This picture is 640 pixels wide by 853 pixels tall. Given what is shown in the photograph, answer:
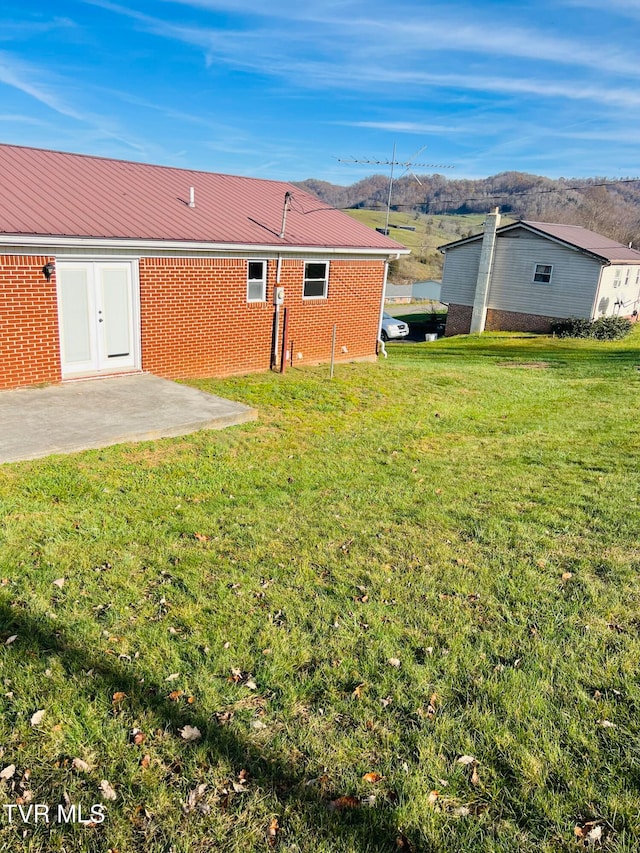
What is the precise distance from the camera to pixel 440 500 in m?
6.48

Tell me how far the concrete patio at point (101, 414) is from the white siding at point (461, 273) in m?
27.7

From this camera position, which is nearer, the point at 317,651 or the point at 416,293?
the point at 317,651

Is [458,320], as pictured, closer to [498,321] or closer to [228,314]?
[498,321]

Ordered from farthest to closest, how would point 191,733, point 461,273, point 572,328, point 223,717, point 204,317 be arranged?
point 461,273 < point 572,328 < point 204,317 < point 223,717 < point 191,733

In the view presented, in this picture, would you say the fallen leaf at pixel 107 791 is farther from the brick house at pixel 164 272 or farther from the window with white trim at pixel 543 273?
the window with white trim at pixel 543 273

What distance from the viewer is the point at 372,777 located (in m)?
2.90

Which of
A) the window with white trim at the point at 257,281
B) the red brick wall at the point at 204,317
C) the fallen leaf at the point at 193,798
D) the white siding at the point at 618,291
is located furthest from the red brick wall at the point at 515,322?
the fallen leaf at the point at 193,798

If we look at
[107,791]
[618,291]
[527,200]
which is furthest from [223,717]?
[527,200]

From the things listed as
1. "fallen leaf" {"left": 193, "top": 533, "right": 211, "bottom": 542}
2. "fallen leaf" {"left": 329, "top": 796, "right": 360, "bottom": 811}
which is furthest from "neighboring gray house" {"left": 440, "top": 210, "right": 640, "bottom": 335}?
"fallen leaf" {"left": 329, "top": 796, "right": 360, "bottom": 811}

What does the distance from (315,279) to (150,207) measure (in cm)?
417

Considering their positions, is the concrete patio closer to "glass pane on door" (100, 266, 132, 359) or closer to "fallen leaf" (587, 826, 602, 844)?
"glass pane on door" (100, 266, 132, 359)

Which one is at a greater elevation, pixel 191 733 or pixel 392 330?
pixel 191 733

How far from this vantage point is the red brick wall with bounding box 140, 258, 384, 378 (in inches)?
448

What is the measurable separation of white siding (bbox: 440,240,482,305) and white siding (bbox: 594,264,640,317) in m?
6.94
